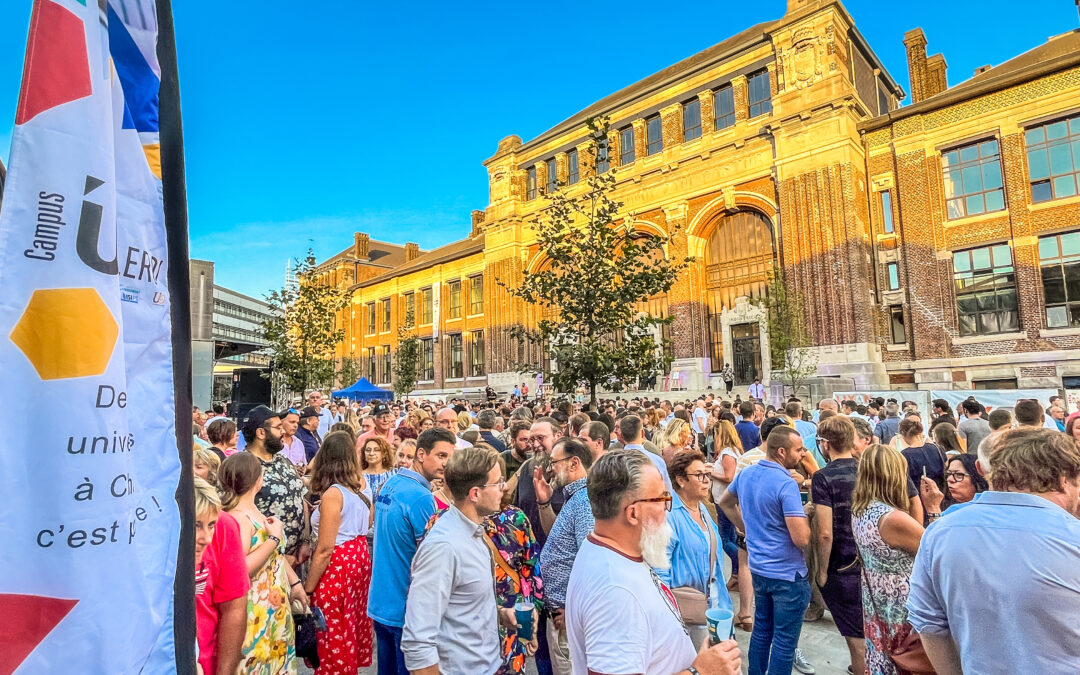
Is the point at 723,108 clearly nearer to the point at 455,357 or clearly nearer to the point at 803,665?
the point at 455,357

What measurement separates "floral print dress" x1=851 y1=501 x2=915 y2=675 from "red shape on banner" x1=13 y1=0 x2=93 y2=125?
3.83m

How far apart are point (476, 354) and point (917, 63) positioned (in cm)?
2883

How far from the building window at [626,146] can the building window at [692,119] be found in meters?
3.31

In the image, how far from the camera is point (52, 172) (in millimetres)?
1085

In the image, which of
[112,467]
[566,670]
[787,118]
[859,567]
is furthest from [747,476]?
[787,118]

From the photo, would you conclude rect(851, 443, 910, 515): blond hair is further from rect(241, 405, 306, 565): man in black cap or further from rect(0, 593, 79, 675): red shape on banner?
rect(241, 405, 306, 565): man in black cap

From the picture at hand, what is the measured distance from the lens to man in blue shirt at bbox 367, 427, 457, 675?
10.3 ft

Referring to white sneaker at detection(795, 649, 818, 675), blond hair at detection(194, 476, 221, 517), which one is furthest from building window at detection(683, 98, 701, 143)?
blond hair at detection(194, 476, 221, 517)

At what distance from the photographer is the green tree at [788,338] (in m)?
21.8

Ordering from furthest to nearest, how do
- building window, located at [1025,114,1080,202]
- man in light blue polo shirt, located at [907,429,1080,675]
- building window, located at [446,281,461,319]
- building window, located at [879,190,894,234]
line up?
building window, located at [446,281,461,319] → building window, located at [879,190,894,234] → building window, located at [1025,114,1080,202] → man in light blue polo shirt, located at [907,429,1080,675]

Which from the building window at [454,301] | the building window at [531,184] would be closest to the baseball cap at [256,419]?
the building window at [531,184]

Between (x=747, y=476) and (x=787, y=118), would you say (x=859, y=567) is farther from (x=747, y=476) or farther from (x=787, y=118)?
(x=787, y=118)

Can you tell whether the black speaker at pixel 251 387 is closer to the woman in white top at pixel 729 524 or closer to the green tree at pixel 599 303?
the green tree at pixel 599 303

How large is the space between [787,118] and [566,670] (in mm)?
25037
